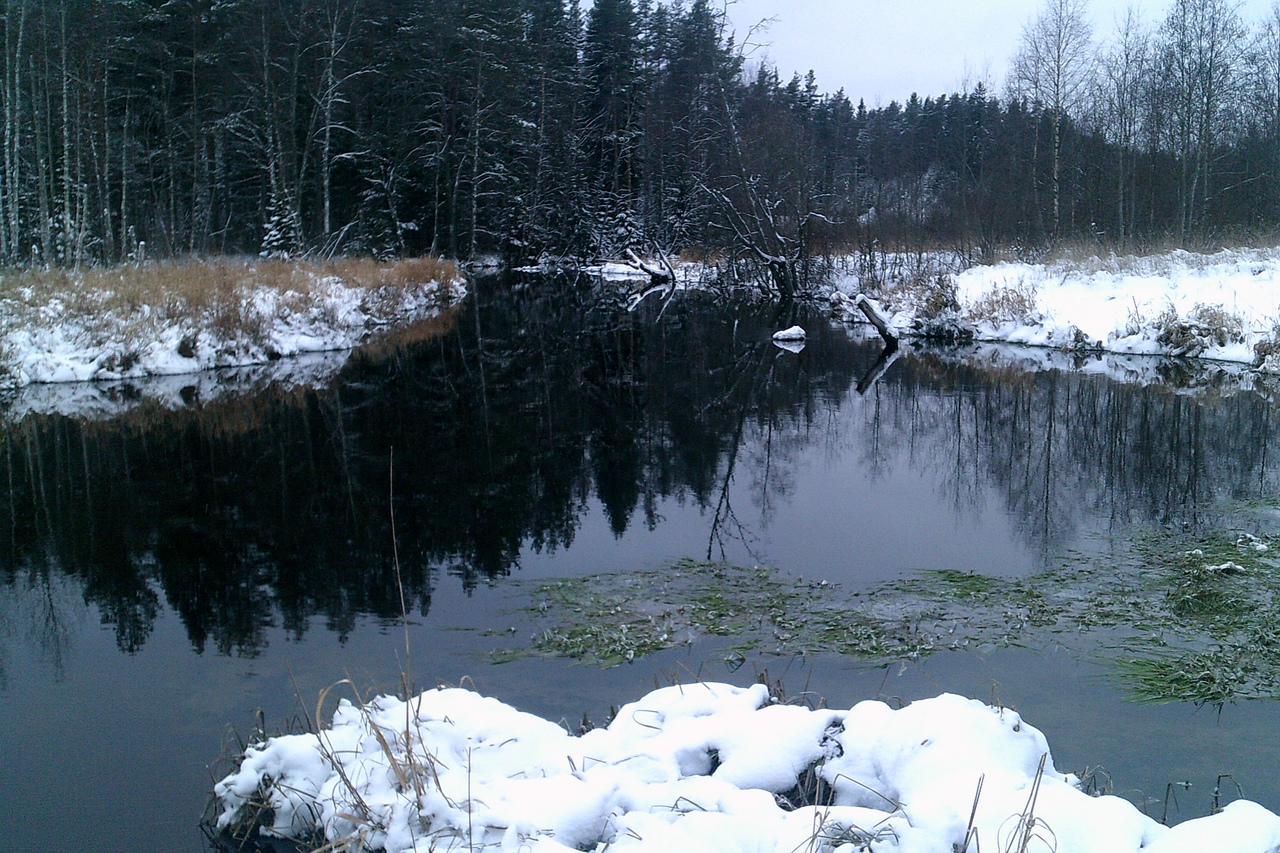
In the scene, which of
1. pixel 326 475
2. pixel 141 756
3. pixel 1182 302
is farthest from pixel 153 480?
pixel 1182 302

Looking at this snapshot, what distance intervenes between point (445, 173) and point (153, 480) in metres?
36.6

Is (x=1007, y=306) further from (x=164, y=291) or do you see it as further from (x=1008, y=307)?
(x=164, y=291)

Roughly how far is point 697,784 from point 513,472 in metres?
6.93

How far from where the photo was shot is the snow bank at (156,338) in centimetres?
1513

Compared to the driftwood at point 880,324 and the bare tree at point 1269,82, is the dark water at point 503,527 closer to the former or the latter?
the driftwood at point 880,324

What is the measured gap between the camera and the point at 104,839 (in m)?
4.11

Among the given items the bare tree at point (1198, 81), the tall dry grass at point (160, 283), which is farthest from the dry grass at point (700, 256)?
the tall dry grass at point (160, 283)

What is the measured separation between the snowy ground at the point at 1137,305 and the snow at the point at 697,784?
15956 millimetres

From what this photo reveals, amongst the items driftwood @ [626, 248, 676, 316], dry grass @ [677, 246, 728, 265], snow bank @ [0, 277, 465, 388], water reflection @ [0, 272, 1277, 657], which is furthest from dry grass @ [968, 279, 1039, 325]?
dry grass @ [677, 246, 728, 265]

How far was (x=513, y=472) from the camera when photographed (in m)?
10.4

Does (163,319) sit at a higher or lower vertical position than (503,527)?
higher

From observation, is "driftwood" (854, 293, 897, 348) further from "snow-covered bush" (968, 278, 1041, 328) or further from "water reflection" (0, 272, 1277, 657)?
"water reflection" (0, 272, 1277, 657)

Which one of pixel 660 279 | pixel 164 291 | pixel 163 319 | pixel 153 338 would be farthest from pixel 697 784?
pixel 660 279

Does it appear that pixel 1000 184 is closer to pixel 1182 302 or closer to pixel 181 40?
pixel 1182 302
